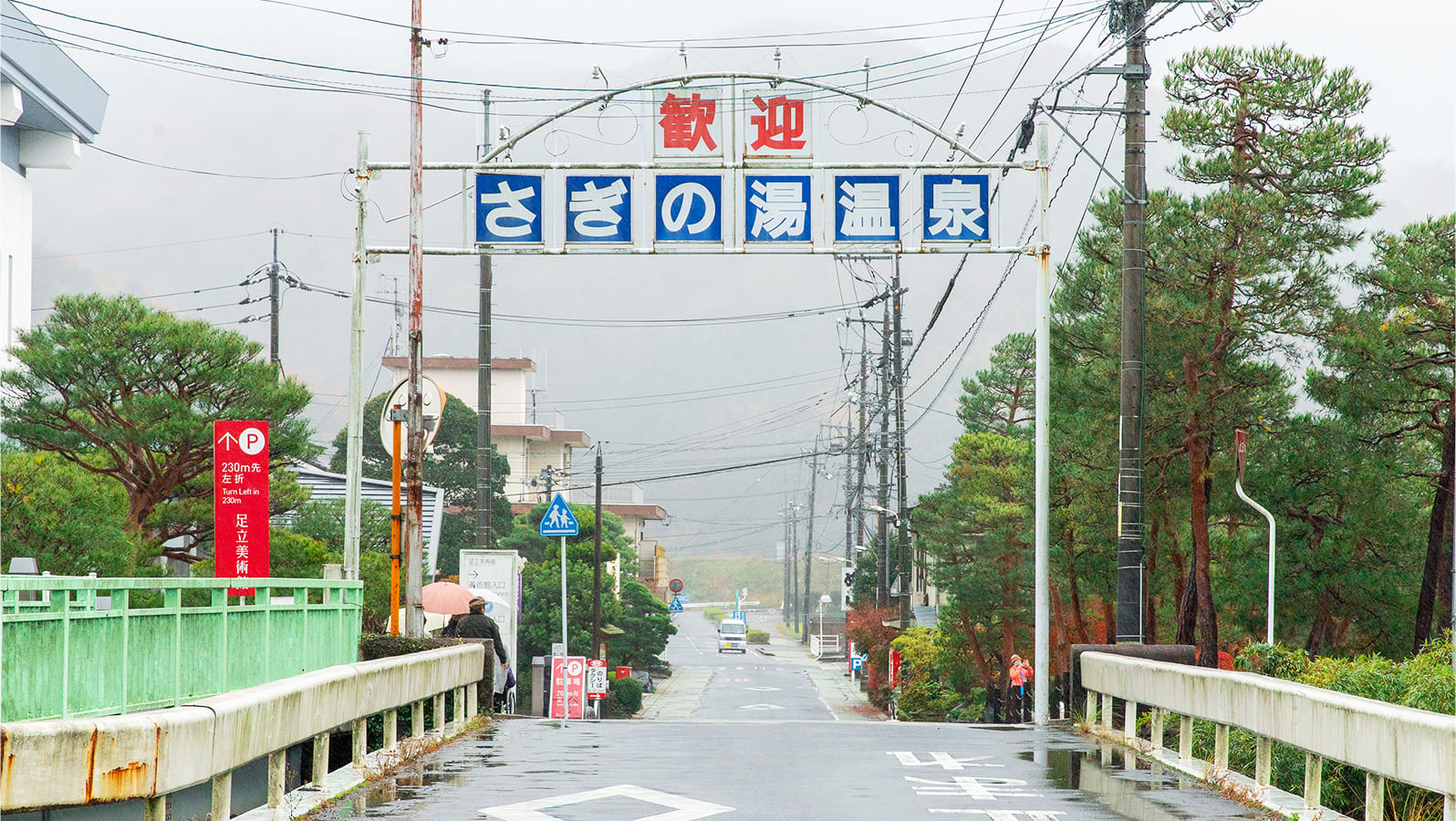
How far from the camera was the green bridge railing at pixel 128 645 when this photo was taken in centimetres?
824

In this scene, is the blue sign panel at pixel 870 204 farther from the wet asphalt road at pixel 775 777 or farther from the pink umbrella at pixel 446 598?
the pink umbrella at pixel 446 598

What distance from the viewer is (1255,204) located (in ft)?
104

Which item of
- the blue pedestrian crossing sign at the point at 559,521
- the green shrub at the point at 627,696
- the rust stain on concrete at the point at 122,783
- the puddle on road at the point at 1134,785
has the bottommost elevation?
the green shrub at the point at 627,696

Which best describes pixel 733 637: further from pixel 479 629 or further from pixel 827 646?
pixel 479 629

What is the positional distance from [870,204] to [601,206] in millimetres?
3772

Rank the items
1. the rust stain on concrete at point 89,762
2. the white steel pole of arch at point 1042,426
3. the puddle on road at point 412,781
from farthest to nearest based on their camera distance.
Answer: the white steel pole of arch at point 1042,426, the puddle on road at point 412,781, the rust stain on concrete at point 89,762

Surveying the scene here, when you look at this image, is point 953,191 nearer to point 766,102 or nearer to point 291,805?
point 766,102

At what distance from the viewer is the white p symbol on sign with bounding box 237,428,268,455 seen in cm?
1752

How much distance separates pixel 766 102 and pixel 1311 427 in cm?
1696

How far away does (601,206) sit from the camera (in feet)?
71.5

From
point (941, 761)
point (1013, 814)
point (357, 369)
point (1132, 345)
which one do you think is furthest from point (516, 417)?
point (1013, 814)

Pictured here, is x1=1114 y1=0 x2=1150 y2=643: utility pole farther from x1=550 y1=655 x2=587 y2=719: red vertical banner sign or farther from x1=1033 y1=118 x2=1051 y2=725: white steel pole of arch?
x1=550 y1=655 x2=587 y2=719: red vertical banner sign

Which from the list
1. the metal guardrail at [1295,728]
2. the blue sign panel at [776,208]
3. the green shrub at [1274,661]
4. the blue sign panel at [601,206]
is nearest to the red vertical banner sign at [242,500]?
the blue sign panel at [601,206]

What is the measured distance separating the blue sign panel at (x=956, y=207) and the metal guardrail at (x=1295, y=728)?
8.01 metres
